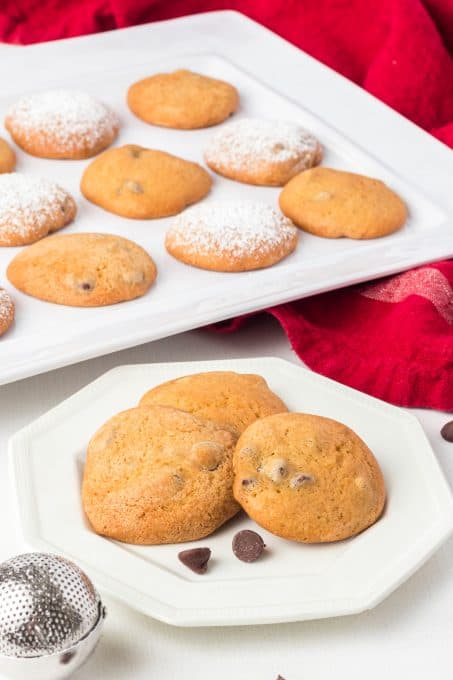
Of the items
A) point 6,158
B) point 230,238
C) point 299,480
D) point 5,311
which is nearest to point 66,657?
point 299,480

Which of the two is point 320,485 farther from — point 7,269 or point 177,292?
point 7,269

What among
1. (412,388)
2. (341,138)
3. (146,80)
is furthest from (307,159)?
(412,388)

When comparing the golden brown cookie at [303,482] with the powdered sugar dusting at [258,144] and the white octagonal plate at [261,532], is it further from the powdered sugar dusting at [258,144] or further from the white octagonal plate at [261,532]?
the powdered sugar dusting at [258,144]

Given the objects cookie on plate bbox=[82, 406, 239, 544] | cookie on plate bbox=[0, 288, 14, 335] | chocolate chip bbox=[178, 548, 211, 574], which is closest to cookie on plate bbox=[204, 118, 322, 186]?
cookie on plate bbox=[0, 288, 14, 335]

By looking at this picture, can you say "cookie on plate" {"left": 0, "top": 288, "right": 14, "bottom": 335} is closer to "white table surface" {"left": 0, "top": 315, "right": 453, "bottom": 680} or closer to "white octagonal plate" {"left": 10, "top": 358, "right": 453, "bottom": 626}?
"white octagonal plate" {"left": 10, "top": 358, "right": 453, "bottom": 626}

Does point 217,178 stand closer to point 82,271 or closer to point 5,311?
point 82,271
